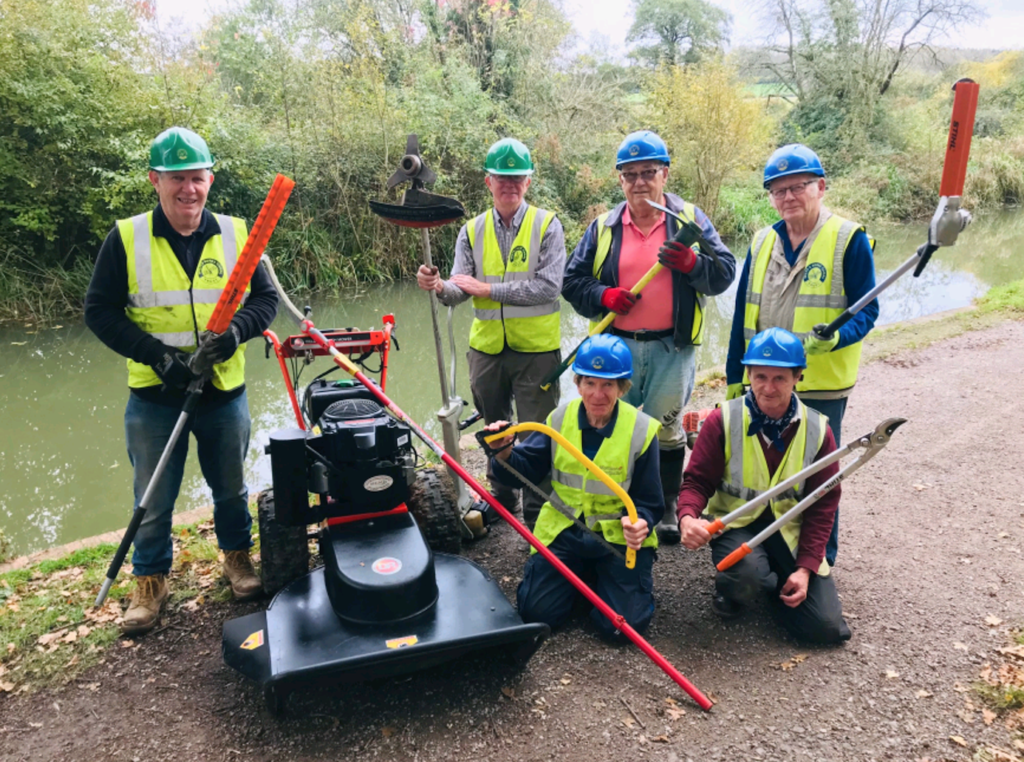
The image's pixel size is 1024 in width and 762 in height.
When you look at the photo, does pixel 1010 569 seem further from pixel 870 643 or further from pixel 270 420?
pixel 270 420

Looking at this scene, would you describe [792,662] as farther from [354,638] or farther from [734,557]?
[354,638]

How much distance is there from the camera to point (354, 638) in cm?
251

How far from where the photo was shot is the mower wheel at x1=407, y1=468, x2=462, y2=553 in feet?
11.4

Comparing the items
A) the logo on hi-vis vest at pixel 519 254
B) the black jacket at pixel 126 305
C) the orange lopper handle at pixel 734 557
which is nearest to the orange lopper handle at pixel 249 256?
the black jacket at pixel 126 305

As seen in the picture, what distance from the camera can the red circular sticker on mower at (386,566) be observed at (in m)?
2.64

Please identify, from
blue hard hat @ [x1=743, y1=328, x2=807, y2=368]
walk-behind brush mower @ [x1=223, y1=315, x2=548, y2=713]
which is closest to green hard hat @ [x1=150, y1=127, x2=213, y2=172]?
walk-behind brush mower @ [x1=223, y1=315, x2=548, y2=713]

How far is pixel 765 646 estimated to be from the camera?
3.02 m

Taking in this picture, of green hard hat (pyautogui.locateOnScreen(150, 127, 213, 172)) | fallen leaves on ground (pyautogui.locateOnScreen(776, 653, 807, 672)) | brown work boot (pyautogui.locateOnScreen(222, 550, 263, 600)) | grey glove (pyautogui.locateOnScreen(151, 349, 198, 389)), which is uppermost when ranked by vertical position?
green hard hat (pyautogui.locateOnScreen(150, 127, 213, 172))

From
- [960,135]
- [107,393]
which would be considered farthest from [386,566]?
[107,393]

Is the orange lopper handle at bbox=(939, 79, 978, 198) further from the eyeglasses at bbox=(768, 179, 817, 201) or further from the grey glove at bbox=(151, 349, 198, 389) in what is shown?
the grey glove at bbox=(151, 349, 198, 389)

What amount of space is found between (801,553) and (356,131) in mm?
10979

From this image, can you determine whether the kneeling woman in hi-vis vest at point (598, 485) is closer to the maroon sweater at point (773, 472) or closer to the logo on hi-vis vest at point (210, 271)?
the maroon sweater at point (773, 472)

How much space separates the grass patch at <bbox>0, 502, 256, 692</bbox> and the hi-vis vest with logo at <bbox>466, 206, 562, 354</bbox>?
1.78 metres

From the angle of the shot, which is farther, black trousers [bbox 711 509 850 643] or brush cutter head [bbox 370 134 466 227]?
brush cutter head [bbox 370 134 466 227]
